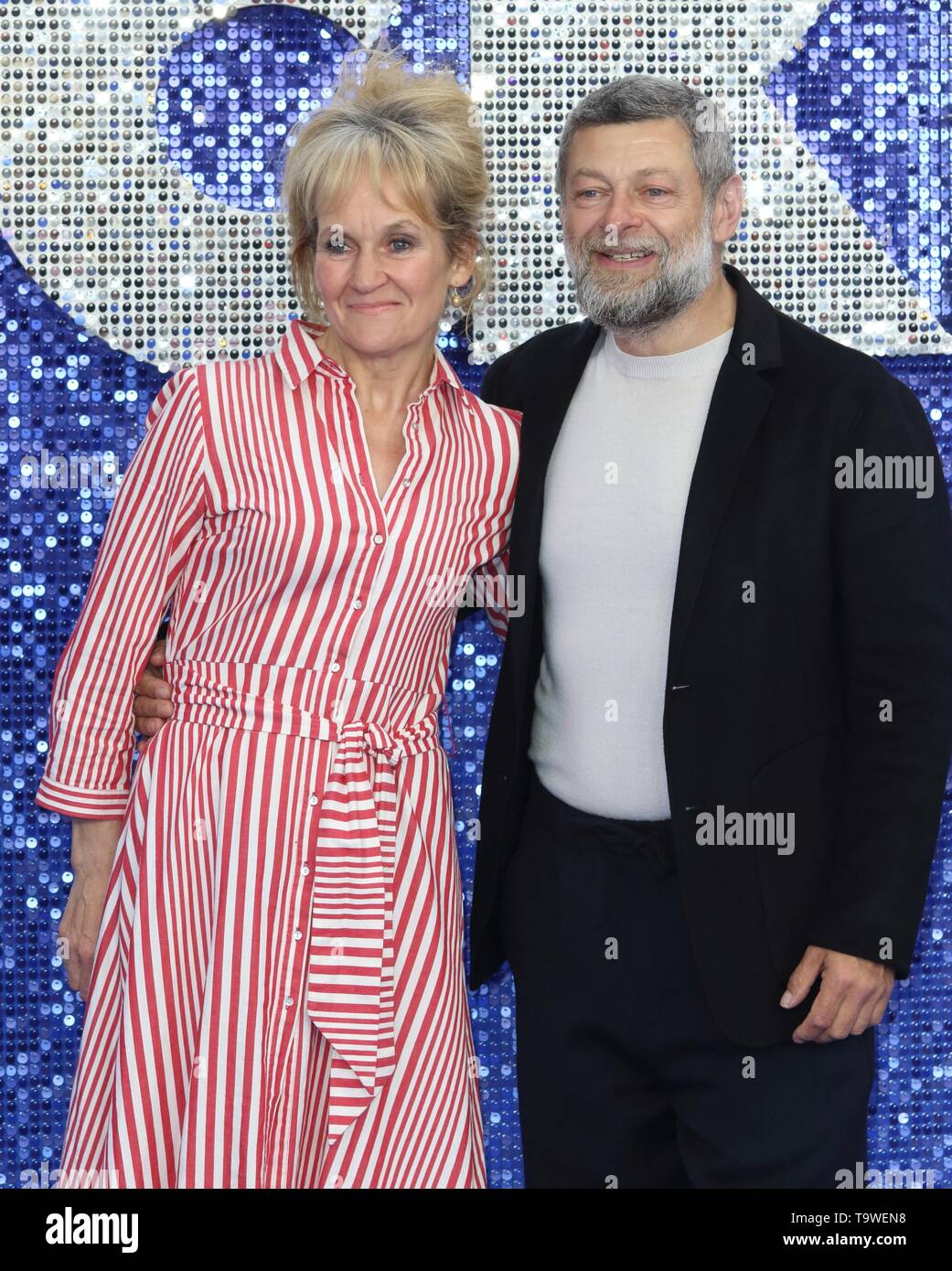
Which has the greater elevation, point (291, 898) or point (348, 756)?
point (348, 756)

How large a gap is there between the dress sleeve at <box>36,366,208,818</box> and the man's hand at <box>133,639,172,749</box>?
24 millimetres

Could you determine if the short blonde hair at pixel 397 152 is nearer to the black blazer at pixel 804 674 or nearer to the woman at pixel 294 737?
the woman at pixel 294 737

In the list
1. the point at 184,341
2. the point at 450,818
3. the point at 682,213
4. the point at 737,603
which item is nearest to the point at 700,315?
the point at 682,213

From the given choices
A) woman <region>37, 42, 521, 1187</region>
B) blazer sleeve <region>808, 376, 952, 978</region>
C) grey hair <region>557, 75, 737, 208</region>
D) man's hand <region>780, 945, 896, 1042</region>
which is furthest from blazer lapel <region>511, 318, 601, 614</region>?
man's hand <region>780, 945, 896, 1042</region>

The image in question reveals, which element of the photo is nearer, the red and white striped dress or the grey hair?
the red and white striped dress

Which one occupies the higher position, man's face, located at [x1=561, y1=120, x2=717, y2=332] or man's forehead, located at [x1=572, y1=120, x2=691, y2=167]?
man's forehead, located at [x1=572, y1=120, x2=691, y2=167]

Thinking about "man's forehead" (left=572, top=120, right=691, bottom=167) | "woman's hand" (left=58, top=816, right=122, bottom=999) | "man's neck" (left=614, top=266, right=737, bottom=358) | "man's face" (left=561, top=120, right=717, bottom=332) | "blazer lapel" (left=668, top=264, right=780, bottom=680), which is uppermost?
"man's forehead" (left=572, top=120, right=691, bottom=167)

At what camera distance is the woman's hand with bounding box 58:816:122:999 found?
1609 millimetres

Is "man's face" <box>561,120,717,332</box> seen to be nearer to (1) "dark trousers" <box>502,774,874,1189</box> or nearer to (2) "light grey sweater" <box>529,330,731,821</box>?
(2) "light grey sweater" <box>529,330,731,821</box>

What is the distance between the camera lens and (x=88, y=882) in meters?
1.63

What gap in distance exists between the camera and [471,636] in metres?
2.49

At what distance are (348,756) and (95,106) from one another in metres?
1.33

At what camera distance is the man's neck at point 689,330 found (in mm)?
1713

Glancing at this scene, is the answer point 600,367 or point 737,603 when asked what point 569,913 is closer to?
point 737,603
